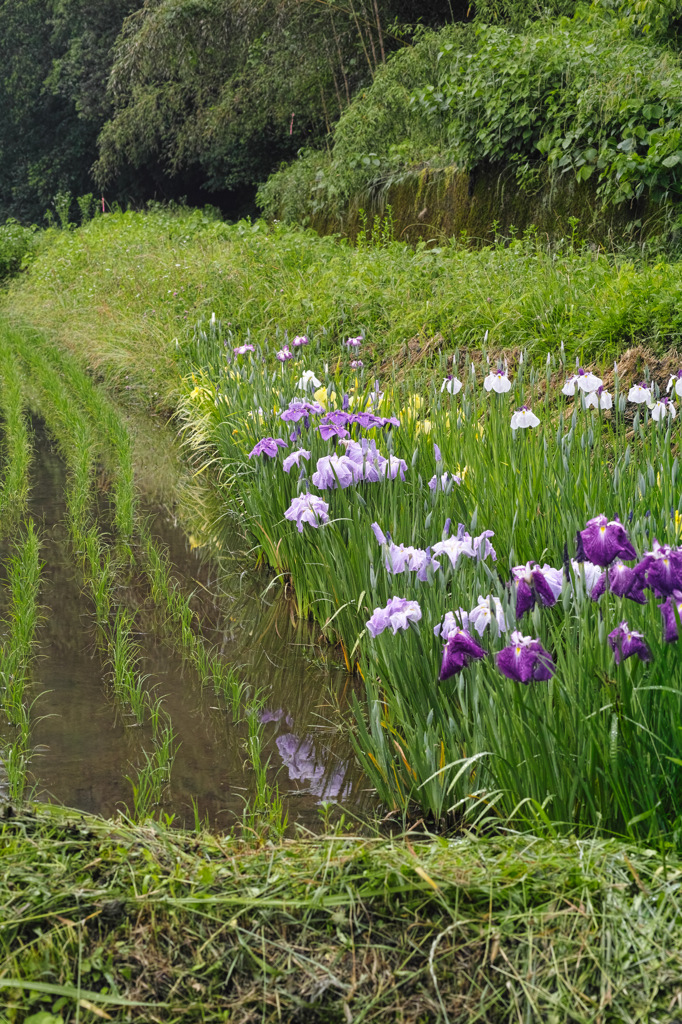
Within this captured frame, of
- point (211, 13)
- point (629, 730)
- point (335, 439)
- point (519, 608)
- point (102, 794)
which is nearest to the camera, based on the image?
point (629, 730)

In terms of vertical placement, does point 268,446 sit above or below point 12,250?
above

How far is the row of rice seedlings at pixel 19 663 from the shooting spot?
2.12 m

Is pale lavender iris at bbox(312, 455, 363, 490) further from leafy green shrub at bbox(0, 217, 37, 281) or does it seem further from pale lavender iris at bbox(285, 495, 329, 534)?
leafy green shrub at bbox(0, 217, 37, 281)

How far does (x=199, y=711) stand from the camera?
8.50 feet

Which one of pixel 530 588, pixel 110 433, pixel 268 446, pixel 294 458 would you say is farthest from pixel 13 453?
pixel 530 588

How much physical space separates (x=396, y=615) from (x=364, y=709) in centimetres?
91

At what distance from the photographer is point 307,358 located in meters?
5.37

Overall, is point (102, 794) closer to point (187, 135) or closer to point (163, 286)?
point (163, 286)

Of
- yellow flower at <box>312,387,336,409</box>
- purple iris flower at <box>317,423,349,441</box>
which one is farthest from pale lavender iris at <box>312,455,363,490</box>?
yellow flower at <box>312,387,336,409</box>

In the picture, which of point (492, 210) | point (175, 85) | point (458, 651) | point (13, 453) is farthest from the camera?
point (175, 85)

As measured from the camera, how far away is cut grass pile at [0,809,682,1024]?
4.15 ft

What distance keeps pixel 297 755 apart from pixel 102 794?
1.83 ft

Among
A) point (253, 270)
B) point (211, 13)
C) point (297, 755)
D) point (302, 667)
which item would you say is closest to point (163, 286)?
point (253, 270)

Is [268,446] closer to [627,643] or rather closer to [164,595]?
[164,595]
